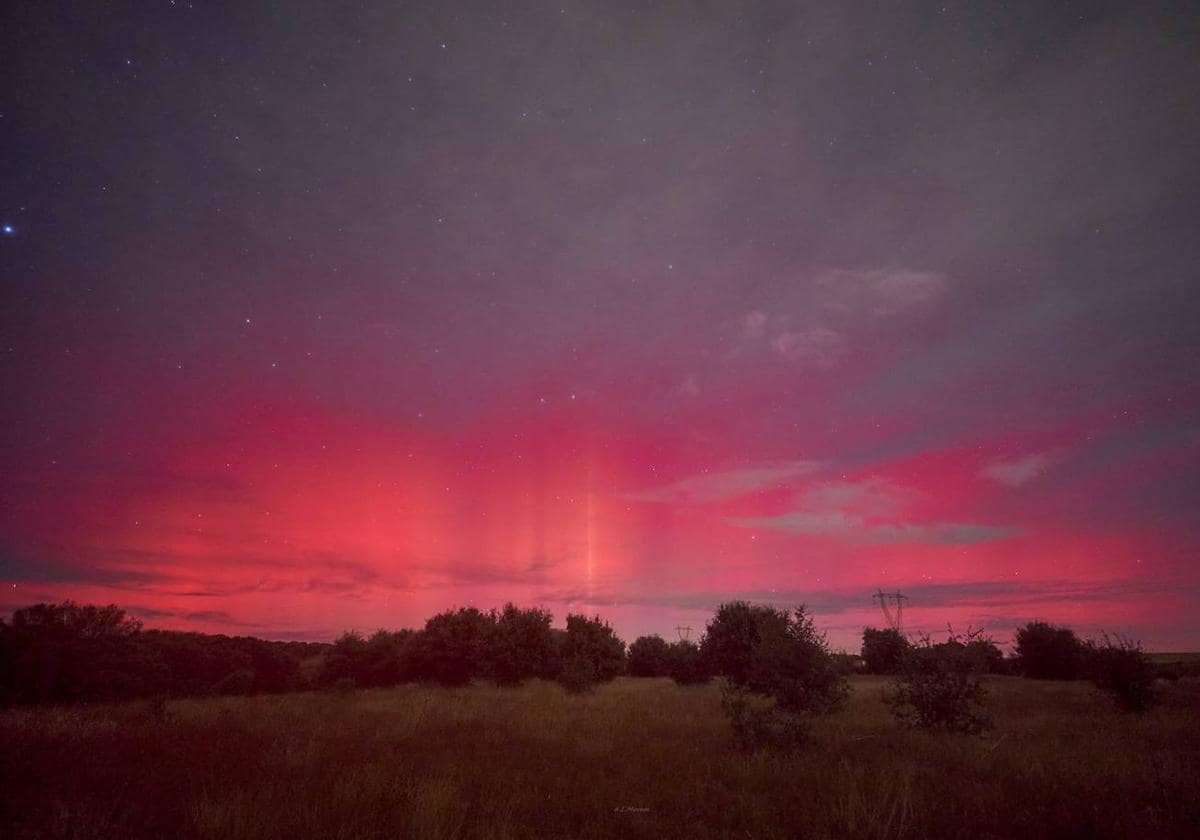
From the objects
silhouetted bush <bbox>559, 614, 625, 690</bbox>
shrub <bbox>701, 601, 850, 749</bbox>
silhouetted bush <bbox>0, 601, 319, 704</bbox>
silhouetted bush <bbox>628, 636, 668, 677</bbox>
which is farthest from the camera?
silhouetted bush <bbox>628, 636, 668, 677</bbox>

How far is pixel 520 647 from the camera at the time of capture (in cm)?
3809

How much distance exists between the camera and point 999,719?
64.9ft

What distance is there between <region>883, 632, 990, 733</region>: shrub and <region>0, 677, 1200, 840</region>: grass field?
0.95 m

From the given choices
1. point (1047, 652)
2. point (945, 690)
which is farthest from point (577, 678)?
point (1047, 652)

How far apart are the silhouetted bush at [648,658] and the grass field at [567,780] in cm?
4445

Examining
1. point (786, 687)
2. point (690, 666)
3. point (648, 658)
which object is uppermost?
point (786, 687)

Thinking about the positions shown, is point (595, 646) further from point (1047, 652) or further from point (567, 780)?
point (1047, 652)

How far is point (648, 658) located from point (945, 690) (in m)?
47.7

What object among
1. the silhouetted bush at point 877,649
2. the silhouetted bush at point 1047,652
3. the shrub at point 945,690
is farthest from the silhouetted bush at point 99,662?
the silhouetted bush at point 1047,652

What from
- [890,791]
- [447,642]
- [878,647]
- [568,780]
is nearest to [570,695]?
[447,642]

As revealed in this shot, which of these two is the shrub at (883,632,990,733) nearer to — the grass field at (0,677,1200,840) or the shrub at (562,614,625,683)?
the grass field at (0,677,1200,840)

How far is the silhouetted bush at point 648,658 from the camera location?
192 ft

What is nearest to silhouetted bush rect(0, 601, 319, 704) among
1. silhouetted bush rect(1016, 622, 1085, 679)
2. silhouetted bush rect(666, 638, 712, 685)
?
silhouetted bush rect(666, 638, 712, 685)

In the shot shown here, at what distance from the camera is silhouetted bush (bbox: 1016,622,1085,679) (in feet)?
149
